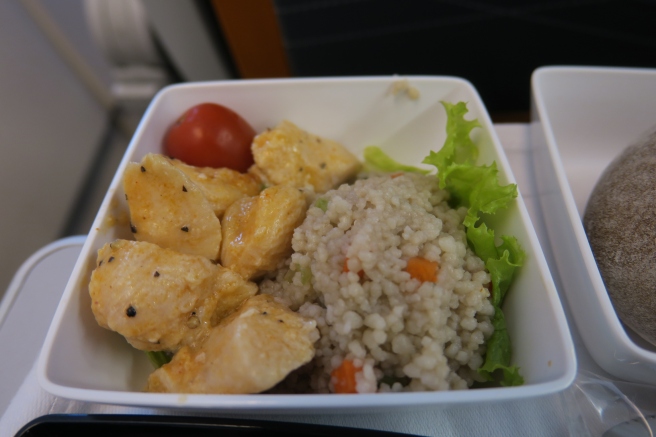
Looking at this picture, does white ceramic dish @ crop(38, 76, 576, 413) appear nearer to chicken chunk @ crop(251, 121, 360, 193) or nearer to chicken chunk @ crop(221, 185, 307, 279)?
chicken chunk @ crop(251, 121, 360, 193)

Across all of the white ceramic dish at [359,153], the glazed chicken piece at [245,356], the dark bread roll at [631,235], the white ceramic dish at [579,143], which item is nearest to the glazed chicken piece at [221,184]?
the white ceramic dish at [359,153]

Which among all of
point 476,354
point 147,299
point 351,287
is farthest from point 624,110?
point 147,299

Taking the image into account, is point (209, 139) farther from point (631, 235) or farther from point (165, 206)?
point (631, 235)

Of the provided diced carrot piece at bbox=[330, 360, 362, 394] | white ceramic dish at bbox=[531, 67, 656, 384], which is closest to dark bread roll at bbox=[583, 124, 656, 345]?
white ceramic dish at bbox=[531, 67, 656, 384]

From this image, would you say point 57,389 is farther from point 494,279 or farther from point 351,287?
point 494,279

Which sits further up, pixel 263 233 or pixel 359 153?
pixel 263 233

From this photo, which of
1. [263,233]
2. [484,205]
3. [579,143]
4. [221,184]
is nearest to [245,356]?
[263,233]

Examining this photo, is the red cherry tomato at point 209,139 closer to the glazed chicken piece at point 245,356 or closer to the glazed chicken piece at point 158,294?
the glazed chicken piece at point 158,294
